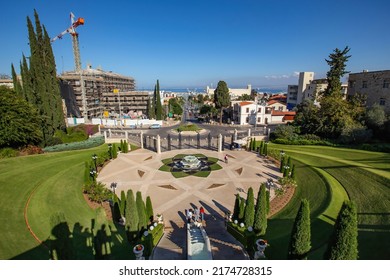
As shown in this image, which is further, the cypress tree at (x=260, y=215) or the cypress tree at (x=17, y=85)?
the cypress tree at (x=17, y=85)

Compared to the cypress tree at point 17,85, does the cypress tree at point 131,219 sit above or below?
below

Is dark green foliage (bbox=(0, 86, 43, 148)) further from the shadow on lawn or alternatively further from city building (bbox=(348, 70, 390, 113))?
city building (bbox=(348, 70, 390, 113))

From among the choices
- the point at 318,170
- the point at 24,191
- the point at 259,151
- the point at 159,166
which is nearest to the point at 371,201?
the point at 318,170

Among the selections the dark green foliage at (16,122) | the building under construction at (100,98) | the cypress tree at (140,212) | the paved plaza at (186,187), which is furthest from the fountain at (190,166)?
the building under construction at (100,98)

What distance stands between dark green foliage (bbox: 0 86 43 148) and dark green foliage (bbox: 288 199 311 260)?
38.3 m

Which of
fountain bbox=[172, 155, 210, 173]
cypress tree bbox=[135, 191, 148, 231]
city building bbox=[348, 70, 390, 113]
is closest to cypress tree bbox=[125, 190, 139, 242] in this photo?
cypress tree bbox=[135, 191, 148, 231]

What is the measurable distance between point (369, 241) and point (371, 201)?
6.66m

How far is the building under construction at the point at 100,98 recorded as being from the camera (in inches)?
3120

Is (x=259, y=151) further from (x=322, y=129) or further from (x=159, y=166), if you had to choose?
(x=159, y=166)

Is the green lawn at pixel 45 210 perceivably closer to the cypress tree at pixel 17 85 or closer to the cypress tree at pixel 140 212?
the cypress tree at pixel 140 212

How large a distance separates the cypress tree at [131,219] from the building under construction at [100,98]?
70858 millimetres

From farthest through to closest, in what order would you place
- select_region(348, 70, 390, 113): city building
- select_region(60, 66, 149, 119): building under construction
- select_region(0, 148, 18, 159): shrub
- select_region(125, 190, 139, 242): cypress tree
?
1. select_region(60, 66, 149, 119): building under construction
2. select_region(348, 70, 390, 113): city building
3. select_region(0, 148, 18, 159): shrub
4. select_region(125, 190, 139, 242): cypress tree

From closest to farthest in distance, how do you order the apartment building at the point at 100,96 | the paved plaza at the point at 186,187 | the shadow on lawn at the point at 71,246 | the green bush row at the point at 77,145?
the shadow on lawn at the point at 71,246
the paved plaza at the point at 186,187
the green bush row at the point at 77,145
the apartment building at the point at 100,96

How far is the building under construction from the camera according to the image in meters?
79.3
